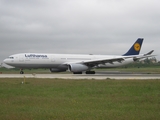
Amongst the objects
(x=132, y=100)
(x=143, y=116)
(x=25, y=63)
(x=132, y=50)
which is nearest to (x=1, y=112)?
(x=143, y=116)

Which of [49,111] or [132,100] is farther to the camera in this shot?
[132,100]

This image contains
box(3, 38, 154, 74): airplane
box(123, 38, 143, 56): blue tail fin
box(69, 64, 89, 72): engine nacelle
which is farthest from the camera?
box(123, 38, 143, 56): blue tail fin

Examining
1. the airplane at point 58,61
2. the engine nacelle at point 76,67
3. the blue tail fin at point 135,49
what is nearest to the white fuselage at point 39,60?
the airplane at point 58,61

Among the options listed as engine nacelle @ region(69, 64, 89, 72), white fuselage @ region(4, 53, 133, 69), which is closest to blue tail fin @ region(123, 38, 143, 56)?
white fuselage @ region(4, 53, 133, 69)

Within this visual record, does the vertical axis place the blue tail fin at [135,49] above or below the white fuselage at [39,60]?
above

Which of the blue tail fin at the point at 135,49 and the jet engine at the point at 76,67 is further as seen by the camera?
the blue tail fin at the point at 135,49

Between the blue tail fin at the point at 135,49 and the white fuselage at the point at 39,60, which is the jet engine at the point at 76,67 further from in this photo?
the blue tail fin at the point at 135,49

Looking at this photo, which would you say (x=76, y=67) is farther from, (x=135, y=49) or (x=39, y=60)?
(x=135, y=49)

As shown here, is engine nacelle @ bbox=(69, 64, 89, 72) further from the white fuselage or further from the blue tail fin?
the blue tail fin

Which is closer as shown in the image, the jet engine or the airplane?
the jet engine

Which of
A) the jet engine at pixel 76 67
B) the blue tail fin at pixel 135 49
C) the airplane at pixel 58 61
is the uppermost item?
the blue tail fin at pixel 135 49

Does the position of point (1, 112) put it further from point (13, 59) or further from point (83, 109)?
point (13, 59)

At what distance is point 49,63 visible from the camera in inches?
1607

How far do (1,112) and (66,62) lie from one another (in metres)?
33.7
